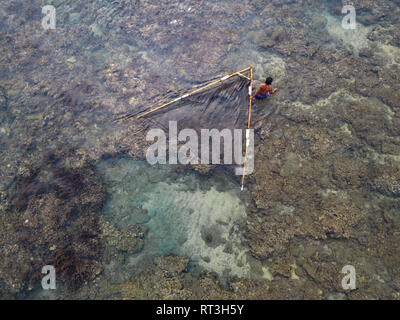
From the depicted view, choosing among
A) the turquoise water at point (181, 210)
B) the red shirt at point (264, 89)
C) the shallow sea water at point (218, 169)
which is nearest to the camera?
the shallow sea water at point (218, 169)

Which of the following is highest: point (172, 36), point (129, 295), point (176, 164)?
point (172, 36)

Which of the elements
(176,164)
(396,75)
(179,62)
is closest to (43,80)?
(179,62)

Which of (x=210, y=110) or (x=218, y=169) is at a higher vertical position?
(x=210, y=110)

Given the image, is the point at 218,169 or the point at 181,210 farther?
the point at 218,169

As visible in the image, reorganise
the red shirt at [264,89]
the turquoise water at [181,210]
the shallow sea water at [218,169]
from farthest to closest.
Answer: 1. the red shirt at [264,89]
2. the turquoise water at [181,210]
3. the shallow sea water at [218,169]

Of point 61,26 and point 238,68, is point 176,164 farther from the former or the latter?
point 61,26

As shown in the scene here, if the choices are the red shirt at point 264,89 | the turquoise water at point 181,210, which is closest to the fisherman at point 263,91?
the red shirt at point 264,89

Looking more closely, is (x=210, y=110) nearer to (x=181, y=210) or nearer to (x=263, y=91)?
(x=263, y=91)

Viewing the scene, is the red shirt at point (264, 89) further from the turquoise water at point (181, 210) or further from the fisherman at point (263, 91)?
the turquoise water at point (181, 210)

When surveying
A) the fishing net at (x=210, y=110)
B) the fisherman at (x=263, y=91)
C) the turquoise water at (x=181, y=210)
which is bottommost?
the turquoise water at (x=181, y=210)

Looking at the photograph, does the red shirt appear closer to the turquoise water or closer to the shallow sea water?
the shallow sea water

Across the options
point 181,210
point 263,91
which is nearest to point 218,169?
point 181,210
